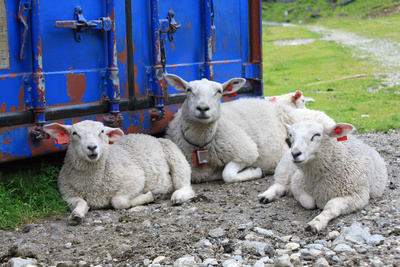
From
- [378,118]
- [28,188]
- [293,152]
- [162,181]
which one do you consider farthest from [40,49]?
[378,118]

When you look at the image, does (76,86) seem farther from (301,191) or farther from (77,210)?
(301,191)

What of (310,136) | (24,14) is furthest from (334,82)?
(24,14)

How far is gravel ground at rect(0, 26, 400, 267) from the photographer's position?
4328mm

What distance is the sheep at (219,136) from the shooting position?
673 cm

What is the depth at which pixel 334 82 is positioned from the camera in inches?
643

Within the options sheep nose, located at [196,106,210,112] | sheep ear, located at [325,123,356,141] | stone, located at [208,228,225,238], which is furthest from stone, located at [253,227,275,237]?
sheep nose, located at [196,106,210,112]

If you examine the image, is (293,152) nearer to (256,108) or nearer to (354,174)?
(354,174)

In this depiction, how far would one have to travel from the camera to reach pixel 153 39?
22.1 feet

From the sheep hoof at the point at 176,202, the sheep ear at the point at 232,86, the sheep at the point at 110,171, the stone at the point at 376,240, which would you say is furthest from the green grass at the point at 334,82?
the stone at the point at 376,240

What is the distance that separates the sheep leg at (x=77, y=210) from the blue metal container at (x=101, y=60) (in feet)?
2.01

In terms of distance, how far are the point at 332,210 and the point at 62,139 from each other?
8.88ft

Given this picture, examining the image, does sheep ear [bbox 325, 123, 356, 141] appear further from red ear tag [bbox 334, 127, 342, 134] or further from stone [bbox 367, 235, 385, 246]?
stone [bbox 367, 235, 385, 246]

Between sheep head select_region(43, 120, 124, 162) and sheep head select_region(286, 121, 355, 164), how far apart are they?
6.21ft

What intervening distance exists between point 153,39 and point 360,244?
11.6 feet
